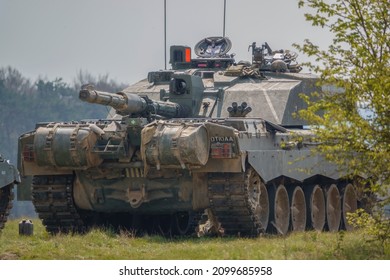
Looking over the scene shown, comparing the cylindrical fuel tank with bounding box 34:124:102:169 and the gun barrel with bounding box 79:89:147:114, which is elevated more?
the gun barrel with bounding box 79:89:147:114

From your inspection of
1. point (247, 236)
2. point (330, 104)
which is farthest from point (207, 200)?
point (330, 104)

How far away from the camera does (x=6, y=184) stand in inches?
941

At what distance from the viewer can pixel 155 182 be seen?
2334 cm

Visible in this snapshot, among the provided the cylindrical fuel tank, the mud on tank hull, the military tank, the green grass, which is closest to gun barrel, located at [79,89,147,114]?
the mud on tank hull

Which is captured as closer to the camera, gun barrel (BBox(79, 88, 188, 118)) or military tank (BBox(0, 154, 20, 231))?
gun barrel (BBox(79, 88, 188, 118))

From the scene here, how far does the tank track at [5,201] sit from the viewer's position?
2443 centimetres

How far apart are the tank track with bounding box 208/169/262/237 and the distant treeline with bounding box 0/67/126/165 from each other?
134ft

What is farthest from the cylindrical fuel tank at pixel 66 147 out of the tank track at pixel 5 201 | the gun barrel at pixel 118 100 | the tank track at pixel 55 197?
the tank track at pixel 5 201

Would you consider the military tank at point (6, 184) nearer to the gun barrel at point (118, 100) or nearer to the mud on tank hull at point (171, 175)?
the mud on tank hull at point (171, 175)

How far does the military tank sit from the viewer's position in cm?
2384

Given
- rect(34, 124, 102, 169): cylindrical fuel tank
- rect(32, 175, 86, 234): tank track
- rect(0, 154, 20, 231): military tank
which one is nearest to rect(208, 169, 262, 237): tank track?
rect(34, 124, 102, 169): cylindrical fuel tank

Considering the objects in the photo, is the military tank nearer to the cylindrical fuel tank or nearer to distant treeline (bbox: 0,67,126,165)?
the cylindrical fuel tank

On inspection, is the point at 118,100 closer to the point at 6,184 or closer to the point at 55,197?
the point at 55,197

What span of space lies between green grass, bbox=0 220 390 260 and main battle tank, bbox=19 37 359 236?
39.9 inches
